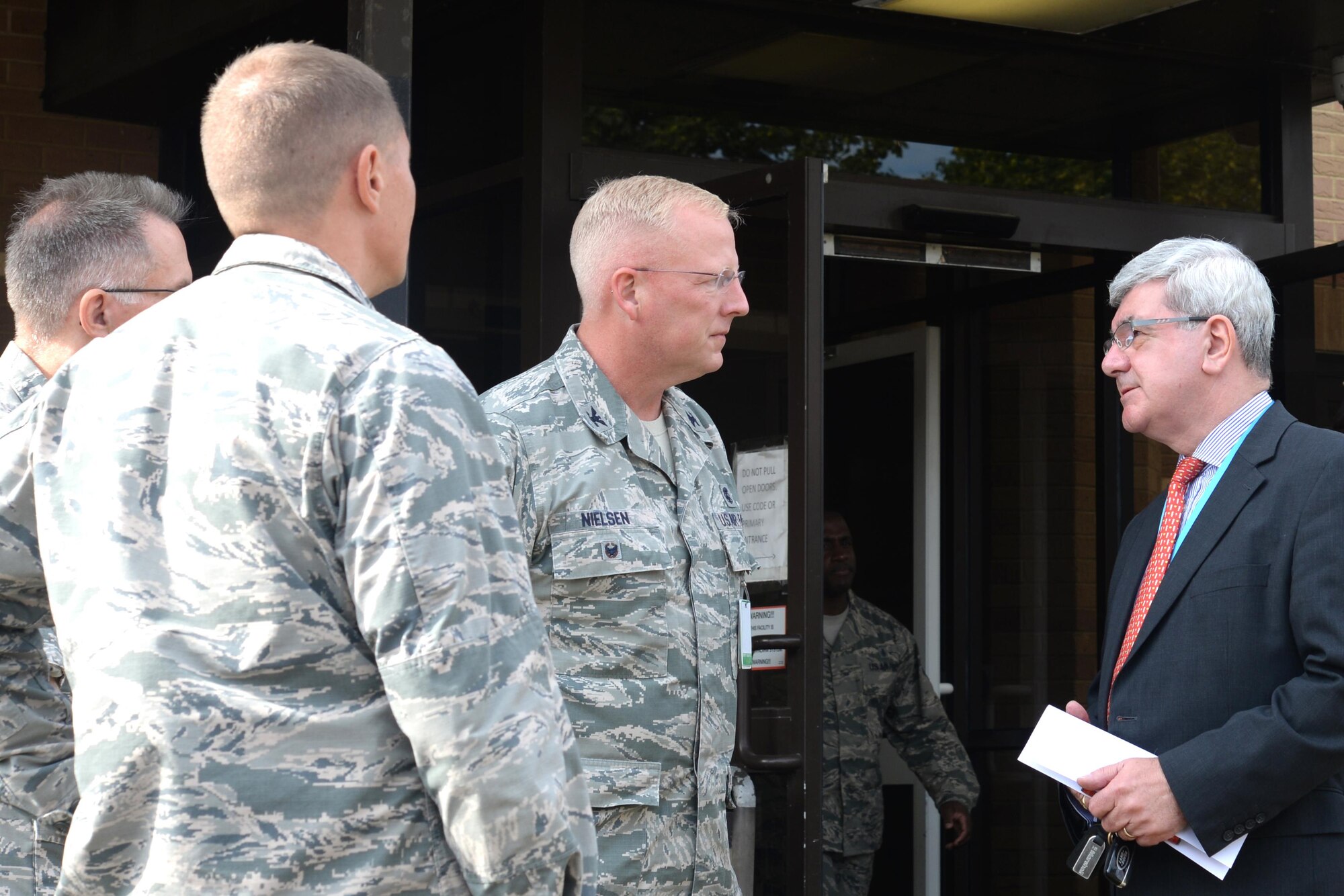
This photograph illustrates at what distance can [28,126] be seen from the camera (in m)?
4.36

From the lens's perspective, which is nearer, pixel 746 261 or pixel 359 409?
pixel 359 409

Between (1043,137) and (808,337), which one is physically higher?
(1043,137)

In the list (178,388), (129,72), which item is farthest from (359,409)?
(129,72)

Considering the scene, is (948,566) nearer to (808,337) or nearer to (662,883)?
(808,337)

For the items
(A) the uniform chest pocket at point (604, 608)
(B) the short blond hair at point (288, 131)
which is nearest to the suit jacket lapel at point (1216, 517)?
(A) the uniform chest pocket at point (604, 608)

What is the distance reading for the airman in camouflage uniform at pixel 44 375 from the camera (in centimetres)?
183

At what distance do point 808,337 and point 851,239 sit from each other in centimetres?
101

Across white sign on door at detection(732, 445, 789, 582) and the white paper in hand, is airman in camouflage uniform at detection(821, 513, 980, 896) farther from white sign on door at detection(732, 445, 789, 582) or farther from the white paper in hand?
the white paper in hand

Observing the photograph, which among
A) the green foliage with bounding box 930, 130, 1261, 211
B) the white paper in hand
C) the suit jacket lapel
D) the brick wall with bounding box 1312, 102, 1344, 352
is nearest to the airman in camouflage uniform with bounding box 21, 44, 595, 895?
the white paper in hand

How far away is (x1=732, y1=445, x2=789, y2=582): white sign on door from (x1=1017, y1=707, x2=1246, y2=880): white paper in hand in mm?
882

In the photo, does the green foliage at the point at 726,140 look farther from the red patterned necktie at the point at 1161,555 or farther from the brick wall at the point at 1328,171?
the red patterned necktie at the point at 1161,555

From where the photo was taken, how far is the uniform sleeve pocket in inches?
86.4

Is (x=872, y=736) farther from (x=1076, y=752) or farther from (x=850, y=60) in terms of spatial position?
(x=1076, y=752)

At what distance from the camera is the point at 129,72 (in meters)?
4.10
